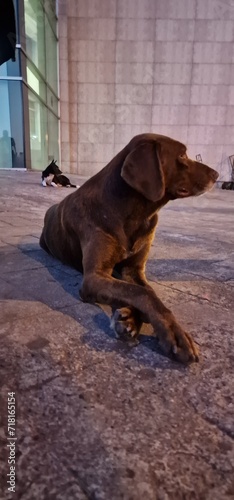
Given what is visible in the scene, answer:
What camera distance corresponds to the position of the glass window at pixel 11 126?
1108cm

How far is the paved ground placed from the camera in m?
0.94

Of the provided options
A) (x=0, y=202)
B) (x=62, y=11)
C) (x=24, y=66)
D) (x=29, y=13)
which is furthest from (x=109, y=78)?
(x=0, y=202)

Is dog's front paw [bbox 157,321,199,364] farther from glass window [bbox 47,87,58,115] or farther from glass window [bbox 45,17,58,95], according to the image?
glass window [bbox 45,17,58,95]

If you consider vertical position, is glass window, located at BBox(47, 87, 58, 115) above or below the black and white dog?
above

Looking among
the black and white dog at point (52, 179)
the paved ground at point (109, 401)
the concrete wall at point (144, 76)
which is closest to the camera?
the paved ground at point (109, 401)

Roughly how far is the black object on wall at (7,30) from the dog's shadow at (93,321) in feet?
5.32

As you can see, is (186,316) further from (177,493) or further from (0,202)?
(0,202)

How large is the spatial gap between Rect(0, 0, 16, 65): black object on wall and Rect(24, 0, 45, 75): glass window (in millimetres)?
10704

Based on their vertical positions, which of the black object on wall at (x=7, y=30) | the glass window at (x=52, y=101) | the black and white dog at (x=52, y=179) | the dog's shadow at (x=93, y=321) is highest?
the glass window at (x=52, y=101)

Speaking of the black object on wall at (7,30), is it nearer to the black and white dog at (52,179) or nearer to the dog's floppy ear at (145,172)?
the dog's floppy ear at (145,172)

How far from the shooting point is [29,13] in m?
12.2

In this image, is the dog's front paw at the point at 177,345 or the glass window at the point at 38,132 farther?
the glass window at the point at 38,132

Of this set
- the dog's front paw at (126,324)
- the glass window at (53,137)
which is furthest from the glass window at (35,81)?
the dog's front paw at (126,324)

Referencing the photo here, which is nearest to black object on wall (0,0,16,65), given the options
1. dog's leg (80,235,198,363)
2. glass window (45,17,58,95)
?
dog's leg (80,235,198,363)
